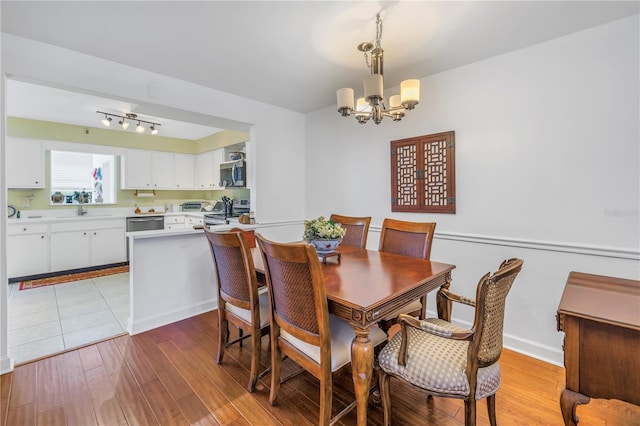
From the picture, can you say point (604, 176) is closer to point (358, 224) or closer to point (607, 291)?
point (607, 291)

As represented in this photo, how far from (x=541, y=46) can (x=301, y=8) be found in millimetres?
1881

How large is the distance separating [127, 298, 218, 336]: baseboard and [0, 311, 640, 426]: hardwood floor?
309mm

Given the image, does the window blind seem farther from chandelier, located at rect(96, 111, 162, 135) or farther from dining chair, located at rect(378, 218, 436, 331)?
dining chair, located at rect(378, 218, 436, 331)

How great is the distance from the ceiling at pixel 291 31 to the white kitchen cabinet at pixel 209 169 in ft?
9.05

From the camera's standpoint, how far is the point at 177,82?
2.80 metres

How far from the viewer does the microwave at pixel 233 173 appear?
14.8 feet

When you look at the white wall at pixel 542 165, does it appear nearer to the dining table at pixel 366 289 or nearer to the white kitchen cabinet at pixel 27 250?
the dining table at pixel 366 289

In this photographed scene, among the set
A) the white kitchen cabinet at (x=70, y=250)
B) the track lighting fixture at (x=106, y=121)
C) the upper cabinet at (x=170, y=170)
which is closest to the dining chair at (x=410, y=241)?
the upper cabinet at (x=170, y=170)

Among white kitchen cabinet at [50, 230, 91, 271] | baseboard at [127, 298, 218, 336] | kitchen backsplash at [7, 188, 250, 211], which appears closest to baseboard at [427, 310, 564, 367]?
baseboard at [127, 298, 218, 336]

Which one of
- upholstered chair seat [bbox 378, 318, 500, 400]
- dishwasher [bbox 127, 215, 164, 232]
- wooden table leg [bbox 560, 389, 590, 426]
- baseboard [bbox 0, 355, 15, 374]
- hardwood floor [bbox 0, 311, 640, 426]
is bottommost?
hardwood floor [bbox 0, 311, 640, 426]

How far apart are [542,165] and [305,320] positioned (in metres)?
2.18

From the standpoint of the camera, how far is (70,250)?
4.50 metres

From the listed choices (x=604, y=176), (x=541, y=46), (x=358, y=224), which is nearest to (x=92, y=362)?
(x=358, y=224)

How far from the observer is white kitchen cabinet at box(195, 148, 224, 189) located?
5434 millimetres
